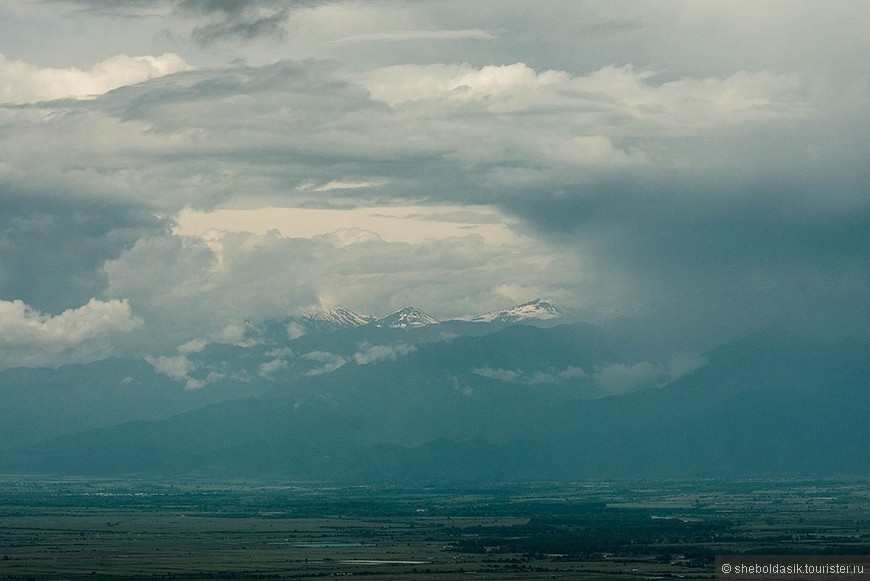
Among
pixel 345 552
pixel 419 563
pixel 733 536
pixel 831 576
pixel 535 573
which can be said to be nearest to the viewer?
pixel 831 576

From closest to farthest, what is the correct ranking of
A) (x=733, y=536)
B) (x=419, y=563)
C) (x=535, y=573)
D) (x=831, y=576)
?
(x=831, y=576), (x=535, y=573), (x=419, y=563), (x=733, y=536)

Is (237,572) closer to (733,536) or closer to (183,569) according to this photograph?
(183,569)

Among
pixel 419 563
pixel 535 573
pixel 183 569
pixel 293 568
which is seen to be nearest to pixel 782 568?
pixel 535 573

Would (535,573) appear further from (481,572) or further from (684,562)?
(684,562)

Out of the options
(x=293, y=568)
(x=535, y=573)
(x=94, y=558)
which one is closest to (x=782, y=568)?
(x=535, y=573)

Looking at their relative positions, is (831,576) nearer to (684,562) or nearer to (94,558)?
(684,562)

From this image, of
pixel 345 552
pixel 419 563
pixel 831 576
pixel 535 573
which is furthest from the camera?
pixel 345 552

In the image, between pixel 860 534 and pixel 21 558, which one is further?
pixel 860 534

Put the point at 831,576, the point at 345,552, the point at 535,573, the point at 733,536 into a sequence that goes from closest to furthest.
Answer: the point at 831,576 → the point at 535,573 → the point at 345,552 → the point at 733,536

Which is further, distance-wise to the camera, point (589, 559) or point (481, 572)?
point (589, 559)
